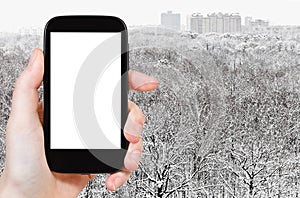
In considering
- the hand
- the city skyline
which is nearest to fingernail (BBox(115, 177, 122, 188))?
the hand

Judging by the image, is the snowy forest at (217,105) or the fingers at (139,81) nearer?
the fingers at (139,81)

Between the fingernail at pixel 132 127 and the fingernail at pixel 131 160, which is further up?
the fingernail at pixel 132 127

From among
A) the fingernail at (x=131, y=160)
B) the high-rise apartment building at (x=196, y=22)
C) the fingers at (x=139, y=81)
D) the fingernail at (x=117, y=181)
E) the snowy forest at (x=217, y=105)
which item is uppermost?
the fingers at (x=139, y=81)

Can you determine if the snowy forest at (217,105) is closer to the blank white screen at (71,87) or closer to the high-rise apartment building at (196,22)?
the high-rise apartment building at (196,22)

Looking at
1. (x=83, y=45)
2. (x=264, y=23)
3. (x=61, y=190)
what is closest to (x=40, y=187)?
(x=61, y=190)

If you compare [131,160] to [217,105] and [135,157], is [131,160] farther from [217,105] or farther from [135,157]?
[217,105]

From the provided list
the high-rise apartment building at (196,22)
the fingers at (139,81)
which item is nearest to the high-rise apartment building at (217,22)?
the high-rise apartment building at (196,22)
